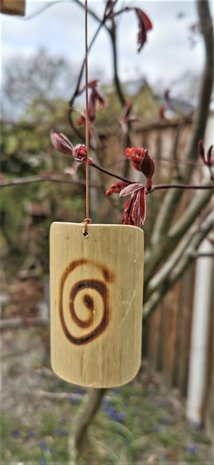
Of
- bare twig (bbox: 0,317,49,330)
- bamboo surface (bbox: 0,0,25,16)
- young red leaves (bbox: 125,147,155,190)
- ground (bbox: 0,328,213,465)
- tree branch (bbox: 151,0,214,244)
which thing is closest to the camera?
young red leaves (bbox: 125,147,155,190)

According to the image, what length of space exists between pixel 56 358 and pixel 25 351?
2.27m

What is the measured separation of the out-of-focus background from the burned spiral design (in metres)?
0.58

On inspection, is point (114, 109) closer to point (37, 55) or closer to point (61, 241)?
point (37, 55)

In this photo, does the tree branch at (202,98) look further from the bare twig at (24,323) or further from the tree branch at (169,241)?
the bare twig at (24,323)

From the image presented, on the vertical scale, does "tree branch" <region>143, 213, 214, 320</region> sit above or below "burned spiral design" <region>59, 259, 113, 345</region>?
below

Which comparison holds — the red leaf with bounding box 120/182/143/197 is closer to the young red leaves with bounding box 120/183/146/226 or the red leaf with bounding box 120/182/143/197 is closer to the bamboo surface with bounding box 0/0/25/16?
the young red leaves with bounding box 120/183/146/226

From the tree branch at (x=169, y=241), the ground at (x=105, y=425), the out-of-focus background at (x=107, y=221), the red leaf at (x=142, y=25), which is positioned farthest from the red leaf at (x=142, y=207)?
the ground at (x=105, y=425)

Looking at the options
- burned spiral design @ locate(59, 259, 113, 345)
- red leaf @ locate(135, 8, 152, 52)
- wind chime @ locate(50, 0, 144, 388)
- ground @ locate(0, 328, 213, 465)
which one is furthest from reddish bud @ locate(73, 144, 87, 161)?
ground @ locate(0, 328, 213, 465)

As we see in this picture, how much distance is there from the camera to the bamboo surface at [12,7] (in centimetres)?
66

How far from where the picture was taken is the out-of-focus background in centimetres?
174

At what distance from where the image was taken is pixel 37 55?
343cm

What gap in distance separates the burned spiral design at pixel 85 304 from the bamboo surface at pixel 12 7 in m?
0.46

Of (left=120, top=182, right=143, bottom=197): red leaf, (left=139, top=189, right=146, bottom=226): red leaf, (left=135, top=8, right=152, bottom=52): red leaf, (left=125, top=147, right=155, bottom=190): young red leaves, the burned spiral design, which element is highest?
(left=135, top=8, right=152, bottom=52): red leaf

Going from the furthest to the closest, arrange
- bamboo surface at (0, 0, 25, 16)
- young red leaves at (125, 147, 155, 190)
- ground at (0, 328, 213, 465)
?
ground at (0, 328, 213, 465), bamboo surface at (0, 0, 25, 16), young red leaves at (125, 147, 155, 190)
